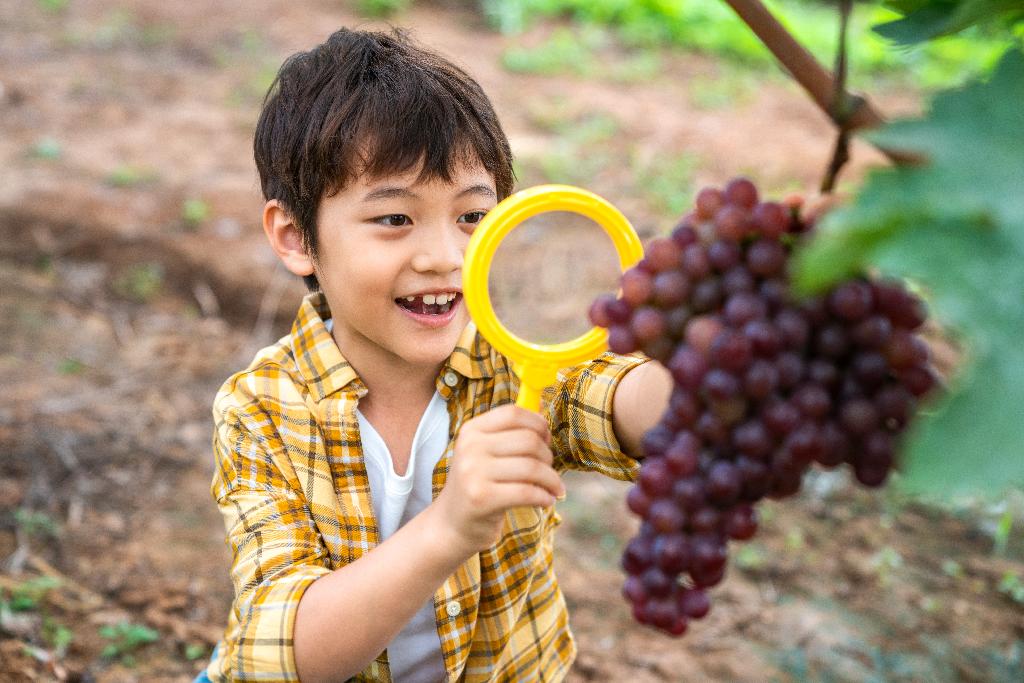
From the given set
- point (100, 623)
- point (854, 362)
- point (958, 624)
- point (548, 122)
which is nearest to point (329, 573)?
point (854, 362)

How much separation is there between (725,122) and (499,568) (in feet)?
15.2

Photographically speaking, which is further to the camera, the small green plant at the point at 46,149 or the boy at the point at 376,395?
the small green plant at the point at 46,149

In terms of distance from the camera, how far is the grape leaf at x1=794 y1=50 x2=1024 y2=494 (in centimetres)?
63

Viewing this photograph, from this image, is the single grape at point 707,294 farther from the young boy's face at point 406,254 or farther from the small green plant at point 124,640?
the small green plant at point 124,640

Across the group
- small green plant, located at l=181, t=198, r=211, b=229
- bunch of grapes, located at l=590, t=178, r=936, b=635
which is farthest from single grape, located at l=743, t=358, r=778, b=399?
small green plant, located at l=181, t=198, r=211, b=229

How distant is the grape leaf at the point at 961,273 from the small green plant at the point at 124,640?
6.80 feet

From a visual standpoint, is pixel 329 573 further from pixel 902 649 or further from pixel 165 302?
pixel 165 302

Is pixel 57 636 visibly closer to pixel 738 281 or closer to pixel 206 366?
pixel 206 366

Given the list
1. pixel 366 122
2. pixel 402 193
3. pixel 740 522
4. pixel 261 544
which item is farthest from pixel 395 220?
pixel 740 522

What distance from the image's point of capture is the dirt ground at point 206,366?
2463mm

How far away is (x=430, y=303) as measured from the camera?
5.19ft

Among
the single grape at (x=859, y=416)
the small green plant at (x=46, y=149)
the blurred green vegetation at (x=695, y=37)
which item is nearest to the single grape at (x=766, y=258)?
the single grape at (x=859, y=416)

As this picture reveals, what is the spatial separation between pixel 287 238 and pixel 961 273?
136 cm

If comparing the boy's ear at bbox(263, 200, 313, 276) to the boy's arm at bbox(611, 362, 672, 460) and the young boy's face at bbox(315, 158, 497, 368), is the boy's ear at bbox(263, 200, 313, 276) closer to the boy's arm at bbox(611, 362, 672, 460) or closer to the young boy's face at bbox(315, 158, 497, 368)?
the young boy's face at bbox(315, 158, 497, 368)
